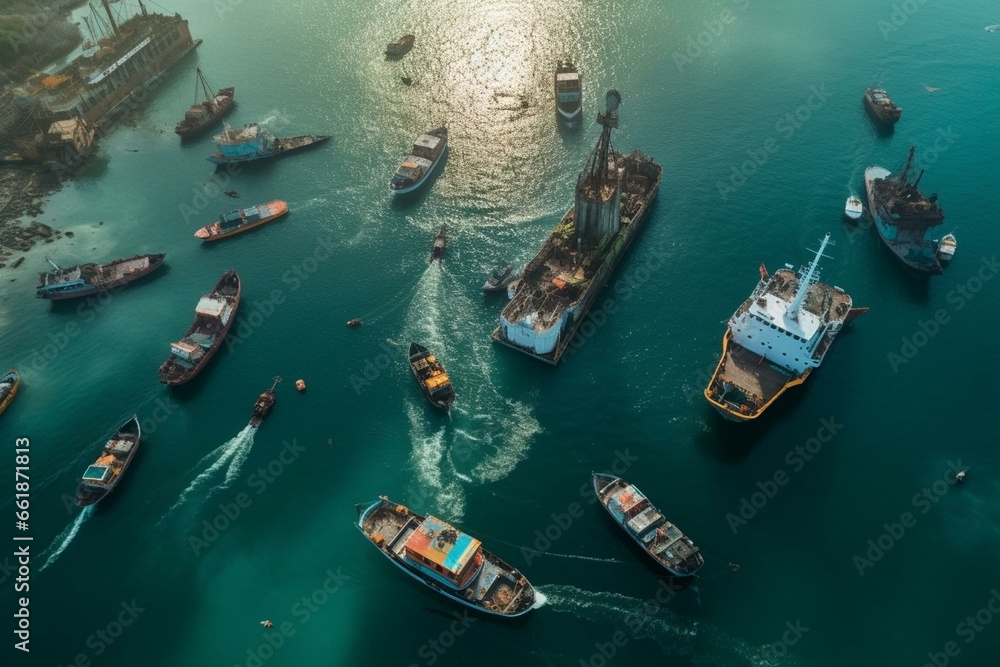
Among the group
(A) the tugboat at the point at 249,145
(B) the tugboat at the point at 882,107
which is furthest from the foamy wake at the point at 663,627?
(B) the tugboat at the point at 882,107

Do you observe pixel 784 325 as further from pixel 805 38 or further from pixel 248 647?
pixel 805 38

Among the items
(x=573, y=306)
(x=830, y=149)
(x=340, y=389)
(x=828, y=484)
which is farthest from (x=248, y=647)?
(x=830, y=149)

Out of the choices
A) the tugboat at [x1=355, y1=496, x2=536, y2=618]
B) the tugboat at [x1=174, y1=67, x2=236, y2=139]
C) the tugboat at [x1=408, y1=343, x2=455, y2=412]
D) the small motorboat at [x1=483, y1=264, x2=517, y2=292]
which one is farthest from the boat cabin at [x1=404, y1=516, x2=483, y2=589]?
the tugboat at [x1=174, y1=67, x2=236, y2=139]

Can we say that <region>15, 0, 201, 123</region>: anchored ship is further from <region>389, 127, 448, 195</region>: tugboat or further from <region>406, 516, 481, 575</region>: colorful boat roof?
<region>406, 516, 481, 575</region>: colorful boat roof

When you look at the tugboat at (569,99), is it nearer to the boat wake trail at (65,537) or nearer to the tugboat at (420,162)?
the tugboat at (420,162)

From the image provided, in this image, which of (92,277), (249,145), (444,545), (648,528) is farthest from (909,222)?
(92,277)

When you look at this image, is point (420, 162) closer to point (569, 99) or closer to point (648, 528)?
point (569, 99)
